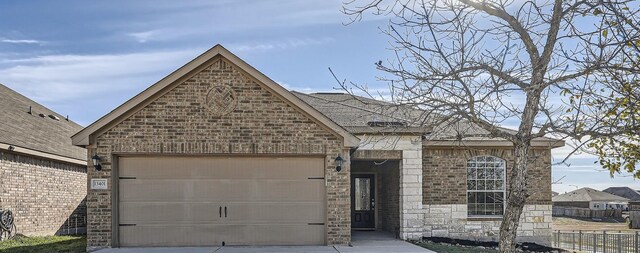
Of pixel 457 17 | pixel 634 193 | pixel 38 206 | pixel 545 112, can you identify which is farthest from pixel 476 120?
pixel 634 193

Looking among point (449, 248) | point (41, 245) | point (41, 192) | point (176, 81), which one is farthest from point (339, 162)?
point (41, 192)

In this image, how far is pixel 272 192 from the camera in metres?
15.4

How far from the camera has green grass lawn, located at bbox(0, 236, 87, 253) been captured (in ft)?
47.8

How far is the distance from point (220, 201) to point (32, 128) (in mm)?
9192

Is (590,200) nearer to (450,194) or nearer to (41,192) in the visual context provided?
(450,194)

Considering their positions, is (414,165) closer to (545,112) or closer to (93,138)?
(93,138)

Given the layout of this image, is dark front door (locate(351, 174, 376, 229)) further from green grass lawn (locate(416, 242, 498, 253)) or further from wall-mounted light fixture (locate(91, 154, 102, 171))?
wall-mounted light fixture (locate(91, 154, 102, 171))

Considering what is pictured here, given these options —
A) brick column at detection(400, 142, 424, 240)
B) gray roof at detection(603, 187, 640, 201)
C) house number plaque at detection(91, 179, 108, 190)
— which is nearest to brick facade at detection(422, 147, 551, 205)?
brick column at detection(400, 142, 424, 240)

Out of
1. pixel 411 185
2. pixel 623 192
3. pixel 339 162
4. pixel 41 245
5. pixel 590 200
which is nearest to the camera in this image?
pixel 339 162

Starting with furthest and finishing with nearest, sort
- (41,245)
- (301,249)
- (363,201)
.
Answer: (363,201) → (41,245) → (301,249)

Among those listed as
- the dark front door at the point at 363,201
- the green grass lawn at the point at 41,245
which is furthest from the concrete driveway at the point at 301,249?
the dark front door at the point at 363,201

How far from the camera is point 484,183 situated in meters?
18.9

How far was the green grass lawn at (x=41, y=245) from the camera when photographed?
14570 millimetres

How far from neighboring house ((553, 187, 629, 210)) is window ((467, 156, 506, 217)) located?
44.9 metres
